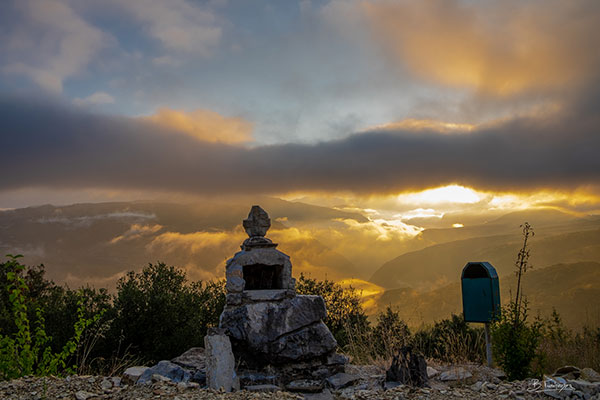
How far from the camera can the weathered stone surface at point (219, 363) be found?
7.44 meters

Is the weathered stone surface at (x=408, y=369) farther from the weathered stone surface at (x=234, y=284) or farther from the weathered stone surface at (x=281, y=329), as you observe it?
the weathered stone surface at (x=234, y=284)

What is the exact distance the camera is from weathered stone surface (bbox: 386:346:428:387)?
776 centimetres

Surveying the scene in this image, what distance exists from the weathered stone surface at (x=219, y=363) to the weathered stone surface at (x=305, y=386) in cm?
113

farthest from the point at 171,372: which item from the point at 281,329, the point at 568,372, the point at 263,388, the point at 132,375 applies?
the point at 568,372

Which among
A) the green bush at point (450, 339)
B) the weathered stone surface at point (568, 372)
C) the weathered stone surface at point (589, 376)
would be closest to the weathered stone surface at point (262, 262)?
the green bush at point (450, 339)

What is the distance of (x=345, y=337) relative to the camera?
14.1 metres

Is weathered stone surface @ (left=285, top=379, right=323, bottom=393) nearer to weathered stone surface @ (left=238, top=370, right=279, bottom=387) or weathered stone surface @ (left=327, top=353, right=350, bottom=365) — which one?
weathered stone surface @ (left=238, top=370, right=279, bottom=387)

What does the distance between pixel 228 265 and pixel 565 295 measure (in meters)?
24.0

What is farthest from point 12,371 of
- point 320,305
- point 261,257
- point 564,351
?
point 564,351

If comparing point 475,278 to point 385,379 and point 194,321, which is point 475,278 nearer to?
point 385,379

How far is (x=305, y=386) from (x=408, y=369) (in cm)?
197

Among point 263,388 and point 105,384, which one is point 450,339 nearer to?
point 263,388

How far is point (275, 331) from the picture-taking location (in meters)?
9.11

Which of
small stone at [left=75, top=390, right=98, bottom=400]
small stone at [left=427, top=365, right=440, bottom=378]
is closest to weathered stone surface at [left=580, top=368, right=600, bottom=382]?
small stone at [left=427, top=365, right=440, bottom=378]
